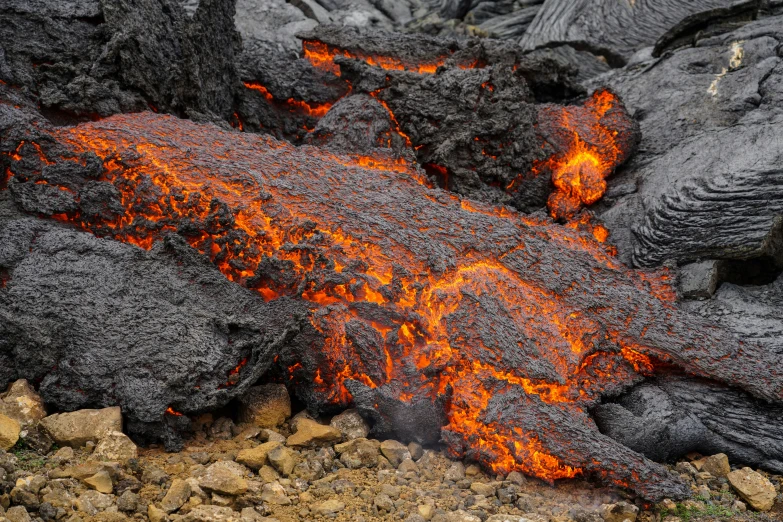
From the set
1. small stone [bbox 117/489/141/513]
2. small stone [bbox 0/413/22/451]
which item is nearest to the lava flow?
small stone [bbox 117/489/141/513]

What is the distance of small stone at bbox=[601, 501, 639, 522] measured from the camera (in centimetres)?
311

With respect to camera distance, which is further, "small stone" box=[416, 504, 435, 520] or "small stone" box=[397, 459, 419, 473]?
"small stone" box=[397, 459, 419, 473]

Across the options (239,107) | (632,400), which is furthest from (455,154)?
(632,400)

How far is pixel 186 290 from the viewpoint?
3961mm

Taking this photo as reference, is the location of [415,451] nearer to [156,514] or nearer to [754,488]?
[156,514]

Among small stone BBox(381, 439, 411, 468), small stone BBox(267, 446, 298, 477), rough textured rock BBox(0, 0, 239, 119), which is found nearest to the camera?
small stone BBox(267, 446, 298, 477)

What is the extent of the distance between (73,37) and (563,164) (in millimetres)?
4042

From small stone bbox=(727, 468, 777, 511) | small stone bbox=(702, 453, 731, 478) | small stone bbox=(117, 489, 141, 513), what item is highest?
small stone bbox=(727, 468, 777, 511)

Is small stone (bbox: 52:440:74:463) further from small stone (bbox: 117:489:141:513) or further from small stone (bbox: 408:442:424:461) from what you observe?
small stone (bbox: 408:442:424:461)

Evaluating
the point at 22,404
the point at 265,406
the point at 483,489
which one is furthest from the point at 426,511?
the point at 22,404

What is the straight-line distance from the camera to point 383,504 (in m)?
2.96

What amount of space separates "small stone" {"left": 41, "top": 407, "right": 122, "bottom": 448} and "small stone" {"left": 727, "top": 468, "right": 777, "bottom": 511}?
2999 millimetres

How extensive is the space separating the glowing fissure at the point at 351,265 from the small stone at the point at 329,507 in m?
0.85

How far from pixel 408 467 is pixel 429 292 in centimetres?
105
